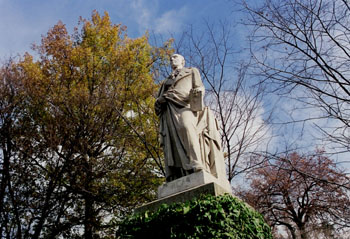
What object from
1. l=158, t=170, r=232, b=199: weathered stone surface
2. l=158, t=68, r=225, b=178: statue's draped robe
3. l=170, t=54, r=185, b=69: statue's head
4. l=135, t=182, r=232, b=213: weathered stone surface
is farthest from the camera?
l=170, t=54, r=185, b=69: statue's head

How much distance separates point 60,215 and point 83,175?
5.42 ft

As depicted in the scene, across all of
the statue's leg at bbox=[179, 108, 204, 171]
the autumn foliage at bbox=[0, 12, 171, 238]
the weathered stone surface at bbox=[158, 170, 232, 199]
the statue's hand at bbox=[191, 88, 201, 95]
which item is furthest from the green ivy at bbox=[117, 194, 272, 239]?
the autumn foliage at bbox=[0, 12, 171, 238]

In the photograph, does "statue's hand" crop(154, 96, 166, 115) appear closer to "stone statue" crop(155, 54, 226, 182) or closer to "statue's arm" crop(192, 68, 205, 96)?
"stone statue" crop(155, 54, 226, 182)

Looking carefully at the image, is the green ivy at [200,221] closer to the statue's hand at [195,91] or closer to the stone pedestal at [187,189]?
the stone pedestal at [187,189]

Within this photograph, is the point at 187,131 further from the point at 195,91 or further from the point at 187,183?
the point at 187,183

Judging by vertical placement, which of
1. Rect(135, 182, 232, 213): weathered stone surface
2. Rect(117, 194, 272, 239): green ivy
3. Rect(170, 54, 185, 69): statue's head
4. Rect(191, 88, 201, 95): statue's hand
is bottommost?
Rect(117, 194, 272, 239): green ivy

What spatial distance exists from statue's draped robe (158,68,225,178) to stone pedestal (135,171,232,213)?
0.67 feet

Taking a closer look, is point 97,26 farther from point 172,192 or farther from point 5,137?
point 172,192

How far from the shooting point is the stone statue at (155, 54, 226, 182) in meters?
5.42

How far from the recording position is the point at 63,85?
1368 cm

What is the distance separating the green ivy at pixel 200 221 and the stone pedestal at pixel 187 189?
0.67ft

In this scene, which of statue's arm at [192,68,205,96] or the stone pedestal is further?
statue's arm at [192,68,205,96]

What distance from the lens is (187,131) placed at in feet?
17.9

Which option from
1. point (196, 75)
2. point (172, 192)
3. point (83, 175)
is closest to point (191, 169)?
point (172, 192)
